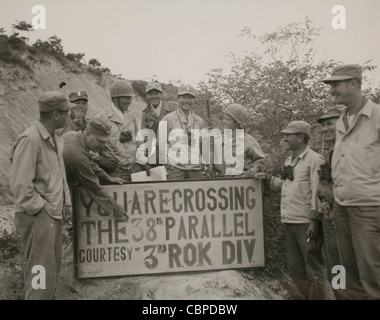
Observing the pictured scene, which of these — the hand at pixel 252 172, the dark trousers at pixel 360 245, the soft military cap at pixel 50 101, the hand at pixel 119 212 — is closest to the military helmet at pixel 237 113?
the hand at pixel 252 172

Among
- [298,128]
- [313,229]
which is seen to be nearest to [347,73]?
[298,128]

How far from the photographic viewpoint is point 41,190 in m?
4.22

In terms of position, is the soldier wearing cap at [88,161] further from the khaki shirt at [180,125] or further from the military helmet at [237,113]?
the military helmet at [237,113]

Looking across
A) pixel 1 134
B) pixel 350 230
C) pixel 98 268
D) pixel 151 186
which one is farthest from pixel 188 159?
pixel 1 134

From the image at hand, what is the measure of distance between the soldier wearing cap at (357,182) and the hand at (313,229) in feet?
0.91

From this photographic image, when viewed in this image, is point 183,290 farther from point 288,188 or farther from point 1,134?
point 1,134

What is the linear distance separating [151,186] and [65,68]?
15275 mm

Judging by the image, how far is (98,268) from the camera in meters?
5.01

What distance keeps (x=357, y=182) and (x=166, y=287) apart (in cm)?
218

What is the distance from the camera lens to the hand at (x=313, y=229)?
4.62 m

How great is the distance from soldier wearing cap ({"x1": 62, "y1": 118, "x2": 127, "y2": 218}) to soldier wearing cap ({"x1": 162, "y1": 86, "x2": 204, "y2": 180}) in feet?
2.84

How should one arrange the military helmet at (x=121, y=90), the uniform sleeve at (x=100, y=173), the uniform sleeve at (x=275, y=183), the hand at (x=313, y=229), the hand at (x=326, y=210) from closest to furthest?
the hand at (x=326, y=210)
the hand at (x=313, y=229)
the uniform sleeve at (x=100, y=173)
the uniform sleeve at (x=275, y=183)
the military helmet at (x=121, y=90)

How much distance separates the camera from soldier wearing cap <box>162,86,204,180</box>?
5527mm

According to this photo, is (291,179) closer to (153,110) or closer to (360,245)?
(360,245)
